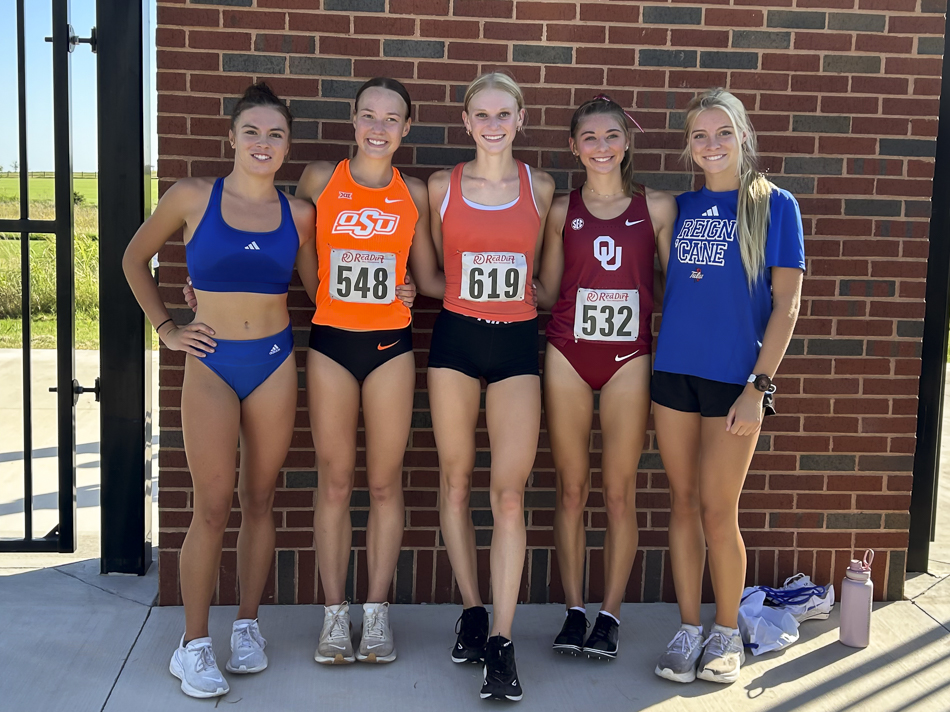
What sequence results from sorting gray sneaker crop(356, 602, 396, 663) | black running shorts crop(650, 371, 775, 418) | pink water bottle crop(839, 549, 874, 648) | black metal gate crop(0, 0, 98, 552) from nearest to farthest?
1. black running shorts crop(650, 371, 775, 418)
2. gray sneaker crop(356, 602, 396, 663)
3. pink water bottle crop(839, 549, 874, 648)
4. black metal gate crop(0, 0, 98, 552)

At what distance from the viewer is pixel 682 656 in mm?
3307

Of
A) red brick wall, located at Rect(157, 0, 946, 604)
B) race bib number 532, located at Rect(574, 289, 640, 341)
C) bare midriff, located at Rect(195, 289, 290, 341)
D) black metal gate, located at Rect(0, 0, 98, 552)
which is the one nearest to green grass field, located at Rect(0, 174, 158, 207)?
black metal gate, located at Rect(0, 0, 98, 552)

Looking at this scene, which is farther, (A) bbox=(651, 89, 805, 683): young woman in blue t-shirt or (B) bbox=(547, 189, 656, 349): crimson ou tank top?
(B) bbox=(547, 189, 656, 349): crimson ou tank top

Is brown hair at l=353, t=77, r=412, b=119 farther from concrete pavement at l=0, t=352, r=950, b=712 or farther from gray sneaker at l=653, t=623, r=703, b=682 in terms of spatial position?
gray sneaker at l=653, t=623, r=703, b=682

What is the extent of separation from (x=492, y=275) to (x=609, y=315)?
0.45 metres

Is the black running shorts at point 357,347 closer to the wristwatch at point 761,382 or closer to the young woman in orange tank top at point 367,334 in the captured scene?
the young woman in orange tank top at point 367,334

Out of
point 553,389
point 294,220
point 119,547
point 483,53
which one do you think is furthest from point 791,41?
point 119,547

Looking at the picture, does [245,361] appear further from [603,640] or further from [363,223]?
[603,640]

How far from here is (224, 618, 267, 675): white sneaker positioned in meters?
3.23

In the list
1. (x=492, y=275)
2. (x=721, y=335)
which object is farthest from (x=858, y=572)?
(x=492, y=275)

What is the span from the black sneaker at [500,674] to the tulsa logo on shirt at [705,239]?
1497 mm

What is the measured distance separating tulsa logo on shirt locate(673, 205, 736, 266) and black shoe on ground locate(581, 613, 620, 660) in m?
1.39

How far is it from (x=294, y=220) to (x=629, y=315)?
1254 mm

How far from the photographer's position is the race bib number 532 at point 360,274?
3223 mm
